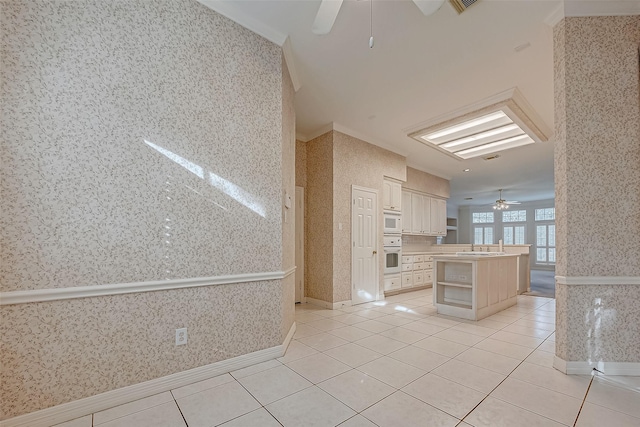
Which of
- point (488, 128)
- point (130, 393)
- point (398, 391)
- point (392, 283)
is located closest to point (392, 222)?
point (392, 283)

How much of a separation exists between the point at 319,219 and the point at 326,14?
3.25m

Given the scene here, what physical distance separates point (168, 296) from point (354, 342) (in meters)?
1.94

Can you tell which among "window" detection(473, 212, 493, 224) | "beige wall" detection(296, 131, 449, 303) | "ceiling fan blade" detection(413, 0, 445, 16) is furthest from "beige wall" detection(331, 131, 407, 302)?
"window" detection(473, 212, 493, 224)

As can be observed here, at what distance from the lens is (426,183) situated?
285 inches

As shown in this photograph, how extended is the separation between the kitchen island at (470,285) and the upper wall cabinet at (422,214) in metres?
2.30

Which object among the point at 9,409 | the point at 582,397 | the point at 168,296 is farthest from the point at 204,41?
the point at 582,397

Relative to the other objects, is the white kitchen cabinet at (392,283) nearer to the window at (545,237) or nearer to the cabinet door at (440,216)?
the cabinet door at (440,216)

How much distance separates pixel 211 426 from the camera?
1.62 m

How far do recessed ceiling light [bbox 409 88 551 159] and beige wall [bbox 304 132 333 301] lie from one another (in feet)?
5.46

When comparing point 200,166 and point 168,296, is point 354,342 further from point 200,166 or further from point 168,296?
point 200,166

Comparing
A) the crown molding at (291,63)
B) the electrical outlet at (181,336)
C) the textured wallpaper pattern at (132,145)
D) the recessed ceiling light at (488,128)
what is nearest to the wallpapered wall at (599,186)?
the recessed ceiling light at (488,128)

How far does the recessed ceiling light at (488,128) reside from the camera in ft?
12.3

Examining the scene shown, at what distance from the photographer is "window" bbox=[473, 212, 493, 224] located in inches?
537

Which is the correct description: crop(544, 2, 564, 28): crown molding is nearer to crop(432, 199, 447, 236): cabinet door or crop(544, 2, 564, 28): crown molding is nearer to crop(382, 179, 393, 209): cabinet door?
crop(382, 179, 393, 209): cabinet door
